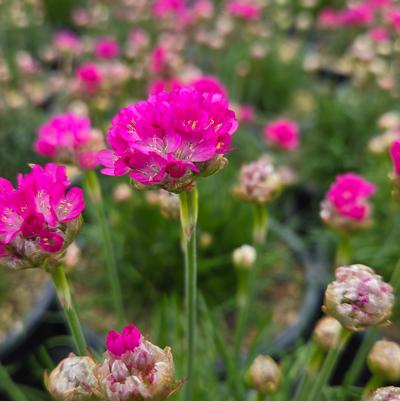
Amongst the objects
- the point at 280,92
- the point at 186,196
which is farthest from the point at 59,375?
the point at 280,92

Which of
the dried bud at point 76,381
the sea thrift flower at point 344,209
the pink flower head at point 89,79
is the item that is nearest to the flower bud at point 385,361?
the sea thrift flower at point 344,209

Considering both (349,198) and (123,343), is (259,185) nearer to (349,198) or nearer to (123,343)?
(349,198)

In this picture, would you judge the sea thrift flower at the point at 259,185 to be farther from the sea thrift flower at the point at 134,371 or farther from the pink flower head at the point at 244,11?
the pink flower head at the point at 244,11

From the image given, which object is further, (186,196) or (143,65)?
(143,65)

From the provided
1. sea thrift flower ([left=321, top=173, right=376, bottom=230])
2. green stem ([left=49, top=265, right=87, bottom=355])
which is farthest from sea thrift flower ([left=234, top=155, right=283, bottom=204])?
green stem ([left=49, top=265, right=87, bottom=355])

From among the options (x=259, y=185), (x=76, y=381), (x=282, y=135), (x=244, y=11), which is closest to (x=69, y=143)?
(x=259, y=185)

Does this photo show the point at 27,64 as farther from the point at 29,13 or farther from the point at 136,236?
the point at 29,13
